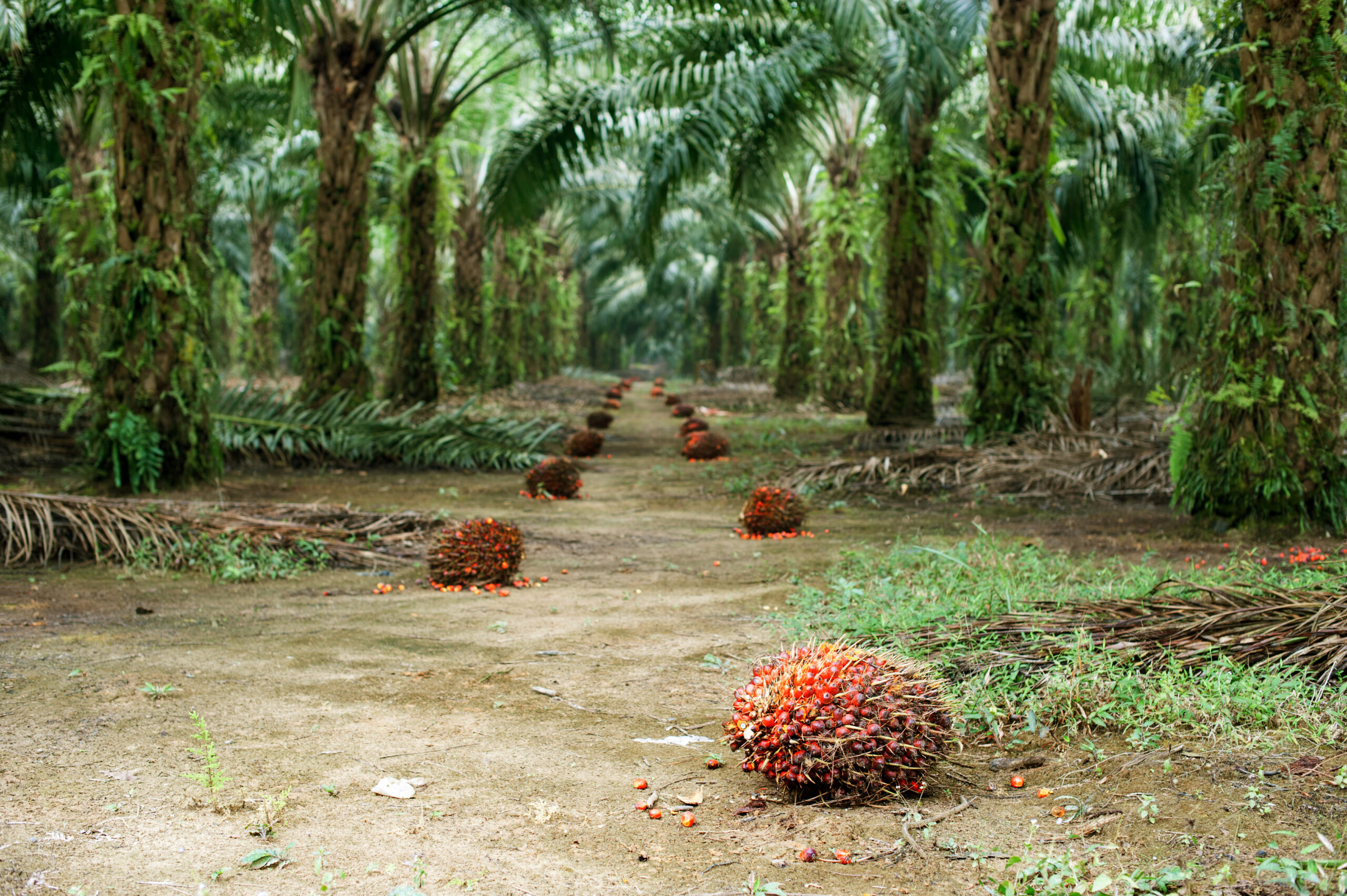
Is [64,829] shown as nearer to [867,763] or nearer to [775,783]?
[775,783]

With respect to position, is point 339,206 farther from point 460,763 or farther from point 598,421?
point 460,763

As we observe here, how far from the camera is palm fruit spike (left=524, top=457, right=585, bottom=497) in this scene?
22.0 feet

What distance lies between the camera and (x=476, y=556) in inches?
167

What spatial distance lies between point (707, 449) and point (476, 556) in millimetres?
4708

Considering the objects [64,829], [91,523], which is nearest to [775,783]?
[64,829]

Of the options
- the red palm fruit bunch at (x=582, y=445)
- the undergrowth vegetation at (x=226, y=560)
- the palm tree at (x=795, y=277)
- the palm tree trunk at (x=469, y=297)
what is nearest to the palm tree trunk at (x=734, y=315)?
the palm tree at (x=795, y=277)

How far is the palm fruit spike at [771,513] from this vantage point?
5.38 metres

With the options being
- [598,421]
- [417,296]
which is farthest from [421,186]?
[598,421]

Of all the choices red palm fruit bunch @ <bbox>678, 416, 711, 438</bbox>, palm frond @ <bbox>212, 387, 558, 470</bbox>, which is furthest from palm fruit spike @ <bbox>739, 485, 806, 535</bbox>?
red palm fruit bunch @ <bbox>678, 416, 711, 438</bbox>

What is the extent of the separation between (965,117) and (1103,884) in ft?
45.3

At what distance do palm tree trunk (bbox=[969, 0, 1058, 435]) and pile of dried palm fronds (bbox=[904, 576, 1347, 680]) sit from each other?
4.50m

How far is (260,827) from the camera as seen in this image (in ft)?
6.31

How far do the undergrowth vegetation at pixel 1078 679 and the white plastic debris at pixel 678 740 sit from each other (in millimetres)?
445

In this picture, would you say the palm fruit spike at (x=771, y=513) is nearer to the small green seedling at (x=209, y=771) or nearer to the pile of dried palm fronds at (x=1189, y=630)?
the pile of dried palm fronds at (x=1189, y=630)
